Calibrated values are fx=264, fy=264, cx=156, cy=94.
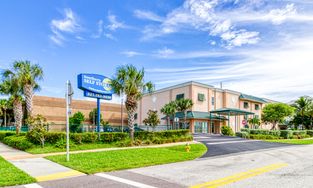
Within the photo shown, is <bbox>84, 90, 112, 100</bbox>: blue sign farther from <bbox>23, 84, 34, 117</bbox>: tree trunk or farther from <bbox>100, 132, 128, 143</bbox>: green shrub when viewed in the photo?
<bbox>23, 84, 34, 117</bbox>: tree trunk

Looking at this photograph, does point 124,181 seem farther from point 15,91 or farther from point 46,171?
point 15,91

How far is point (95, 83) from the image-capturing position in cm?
2148

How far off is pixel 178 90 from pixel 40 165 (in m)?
38.4

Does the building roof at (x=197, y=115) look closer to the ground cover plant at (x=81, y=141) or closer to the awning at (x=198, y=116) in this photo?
the awning at (x=198, y=116)

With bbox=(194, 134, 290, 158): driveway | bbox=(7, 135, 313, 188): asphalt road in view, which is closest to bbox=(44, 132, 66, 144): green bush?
bbox=(7, 135, 313, 188): asphalt road

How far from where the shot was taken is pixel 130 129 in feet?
68.1

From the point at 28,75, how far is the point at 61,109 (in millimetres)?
43166

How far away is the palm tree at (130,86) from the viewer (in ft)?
68.4

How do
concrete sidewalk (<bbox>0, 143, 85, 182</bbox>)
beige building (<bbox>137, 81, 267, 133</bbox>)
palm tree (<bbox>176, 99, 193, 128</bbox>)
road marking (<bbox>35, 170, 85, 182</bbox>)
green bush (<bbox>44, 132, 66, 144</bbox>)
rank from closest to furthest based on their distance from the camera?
road marking (<bbox>35, 170, 85, 182</bbox>), concrete sidewalk (<bbox>0, 143, 85, 182</bbox>), green bush (<bbox>44, 132, 66, 144</bbox>), palm tree (<bbox>176, 99, 193, 128</bbox>), beige building (<bbox>137, 81, 267, 133</bbox>)

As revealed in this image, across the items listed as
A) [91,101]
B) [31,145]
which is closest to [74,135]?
[31,145]

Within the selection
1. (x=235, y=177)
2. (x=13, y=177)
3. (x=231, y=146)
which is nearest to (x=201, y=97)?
(x=231, y=146)

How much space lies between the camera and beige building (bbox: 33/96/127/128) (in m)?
59.5

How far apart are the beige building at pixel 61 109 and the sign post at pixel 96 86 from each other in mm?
37020

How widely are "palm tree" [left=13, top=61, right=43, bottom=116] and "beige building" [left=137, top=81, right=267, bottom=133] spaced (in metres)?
23.3
